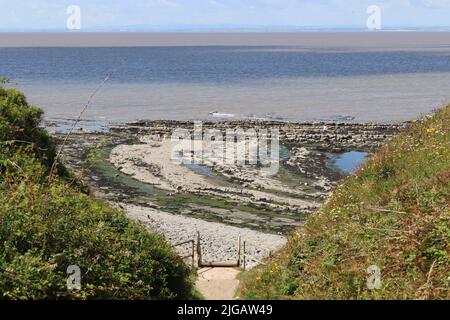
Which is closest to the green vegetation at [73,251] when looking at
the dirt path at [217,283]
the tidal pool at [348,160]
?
the dirt path at [217,283]

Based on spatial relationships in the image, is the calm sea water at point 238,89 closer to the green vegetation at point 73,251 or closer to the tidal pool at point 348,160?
the tidal pool at point 348,160

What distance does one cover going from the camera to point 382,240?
1254 centimetres

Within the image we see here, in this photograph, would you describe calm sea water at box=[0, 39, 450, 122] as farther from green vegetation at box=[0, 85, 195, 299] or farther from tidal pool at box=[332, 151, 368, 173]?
green vegetation at box=[0, 85, 195, 299]

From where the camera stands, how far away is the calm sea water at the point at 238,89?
71312 millimetres

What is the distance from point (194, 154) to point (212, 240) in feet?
62.0

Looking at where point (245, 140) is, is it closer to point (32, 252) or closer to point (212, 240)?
point (212, 240)

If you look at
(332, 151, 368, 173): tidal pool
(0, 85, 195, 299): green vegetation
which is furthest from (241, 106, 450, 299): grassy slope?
(332, 151, 368, 173): tidal pool

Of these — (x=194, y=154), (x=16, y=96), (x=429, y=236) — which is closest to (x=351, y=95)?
(x=194, y=154)

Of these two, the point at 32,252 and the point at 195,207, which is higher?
the point at 32,252

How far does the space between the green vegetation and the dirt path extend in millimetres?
1466

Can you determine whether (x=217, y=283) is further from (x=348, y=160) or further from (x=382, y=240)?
(x=348, y=160)

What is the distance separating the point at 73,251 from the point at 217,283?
8723 mm
